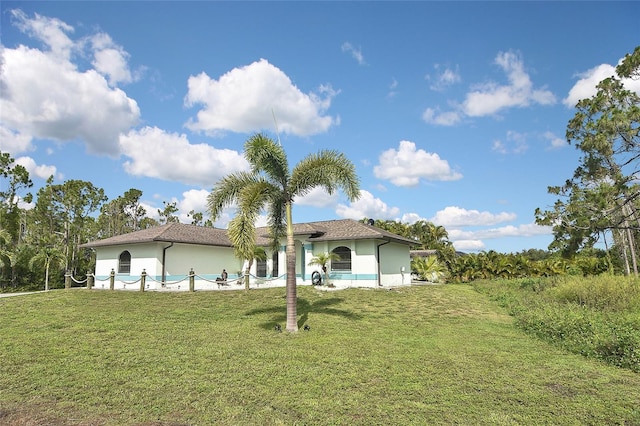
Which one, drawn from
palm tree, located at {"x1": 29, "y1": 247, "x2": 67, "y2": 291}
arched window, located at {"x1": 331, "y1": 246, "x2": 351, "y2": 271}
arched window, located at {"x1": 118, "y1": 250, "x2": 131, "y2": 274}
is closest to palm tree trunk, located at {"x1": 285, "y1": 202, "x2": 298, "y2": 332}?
arched window, located at {"x1": 331, "y1": 246, "x2": 351, "y2": 271}

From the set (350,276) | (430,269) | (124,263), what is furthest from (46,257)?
(430,269)

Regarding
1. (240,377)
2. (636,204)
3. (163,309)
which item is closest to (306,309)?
(163,309)

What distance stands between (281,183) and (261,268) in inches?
620

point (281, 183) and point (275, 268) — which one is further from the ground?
point (281, 183)

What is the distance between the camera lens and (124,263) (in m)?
22.8

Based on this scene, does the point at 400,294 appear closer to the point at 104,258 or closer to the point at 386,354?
the point at 386,354

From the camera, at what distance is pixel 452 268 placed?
32.1 meters

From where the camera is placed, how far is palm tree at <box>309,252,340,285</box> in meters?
21.6

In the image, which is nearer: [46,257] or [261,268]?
[46,257]

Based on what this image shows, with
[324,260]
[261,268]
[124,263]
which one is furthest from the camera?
[261,268]

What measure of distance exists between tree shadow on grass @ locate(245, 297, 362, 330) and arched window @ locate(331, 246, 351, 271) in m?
6.21

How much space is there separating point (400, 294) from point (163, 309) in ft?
37.2

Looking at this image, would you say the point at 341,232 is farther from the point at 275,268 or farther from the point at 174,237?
the point at 174,237

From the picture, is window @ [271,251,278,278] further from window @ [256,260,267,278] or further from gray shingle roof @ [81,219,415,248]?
gray shingle roof @ [81,219,415,248]
